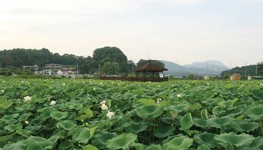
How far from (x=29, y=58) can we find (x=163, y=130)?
352 feet

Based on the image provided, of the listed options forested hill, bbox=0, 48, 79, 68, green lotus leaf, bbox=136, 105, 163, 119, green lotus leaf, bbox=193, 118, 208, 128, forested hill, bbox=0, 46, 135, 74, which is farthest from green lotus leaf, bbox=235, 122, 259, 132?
forested hill, bbox=0, 48, 79, 68

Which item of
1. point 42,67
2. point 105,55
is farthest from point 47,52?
point 105,55

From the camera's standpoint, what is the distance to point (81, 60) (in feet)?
373

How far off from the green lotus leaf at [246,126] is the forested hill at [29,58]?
96787 millimetres

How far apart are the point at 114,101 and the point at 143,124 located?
1396 millimetres

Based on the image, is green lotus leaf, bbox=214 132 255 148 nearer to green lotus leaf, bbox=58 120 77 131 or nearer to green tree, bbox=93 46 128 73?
green lotus leaf, bbox=58 120 77 131

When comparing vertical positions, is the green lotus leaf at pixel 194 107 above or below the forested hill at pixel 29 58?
below

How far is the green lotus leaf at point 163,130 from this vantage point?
7.10 ft

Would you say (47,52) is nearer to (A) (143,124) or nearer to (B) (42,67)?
(B) (42,67)

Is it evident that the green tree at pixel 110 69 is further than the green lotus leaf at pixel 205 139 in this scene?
Yes

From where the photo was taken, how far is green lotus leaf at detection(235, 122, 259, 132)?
78.1 inches

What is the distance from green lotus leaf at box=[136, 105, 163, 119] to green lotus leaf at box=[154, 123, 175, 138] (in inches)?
3.8

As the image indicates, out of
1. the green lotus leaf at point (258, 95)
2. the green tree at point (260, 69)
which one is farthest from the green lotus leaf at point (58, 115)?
the green tree at point (260, 69)

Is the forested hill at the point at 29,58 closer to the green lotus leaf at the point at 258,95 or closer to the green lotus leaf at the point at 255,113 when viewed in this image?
the green lotus leaf at the point at 258,95
